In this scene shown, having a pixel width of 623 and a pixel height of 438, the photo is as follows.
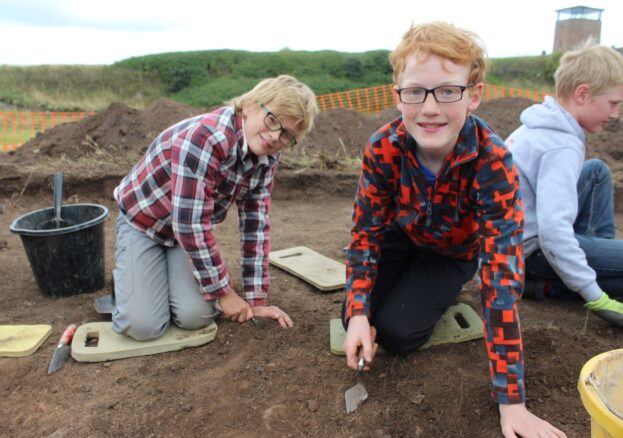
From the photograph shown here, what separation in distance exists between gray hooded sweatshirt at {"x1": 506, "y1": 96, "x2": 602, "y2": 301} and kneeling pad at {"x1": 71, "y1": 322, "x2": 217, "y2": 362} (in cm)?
161

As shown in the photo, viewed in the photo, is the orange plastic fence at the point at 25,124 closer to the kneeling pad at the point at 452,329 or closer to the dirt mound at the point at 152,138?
the dirt mound at the point at 152,138

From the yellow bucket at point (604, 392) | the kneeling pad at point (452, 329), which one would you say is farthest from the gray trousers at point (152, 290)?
the yellow bucket at point (604, 392)

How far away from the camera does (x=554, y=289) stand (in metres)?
2.80

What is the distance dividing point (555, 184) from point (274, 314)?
4.71ft

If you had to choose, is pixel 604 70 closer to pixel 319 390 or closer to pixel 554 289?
pixel 554 289

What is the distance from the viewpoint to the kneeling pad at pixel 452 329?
234cm

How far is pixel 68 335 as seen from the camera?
8.05 ft

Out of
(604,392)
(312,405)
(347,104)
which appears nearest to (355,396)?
(312,405)

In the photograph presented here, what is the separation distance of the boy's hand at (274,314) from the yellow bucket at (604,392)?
149cm

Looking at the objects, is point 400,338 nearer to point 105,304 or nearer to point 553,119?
point 553,119

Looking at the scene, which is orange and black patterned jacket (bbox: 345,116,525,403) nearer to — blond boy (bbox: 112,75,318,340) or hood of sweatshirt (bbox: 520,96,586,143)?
blond boy (bbox: 112,75,318,340)

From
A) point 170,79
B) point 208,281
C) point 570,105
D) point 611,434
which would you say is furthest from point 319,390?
point 170,79

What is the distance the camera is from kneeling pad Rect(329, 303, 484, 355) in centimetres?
234

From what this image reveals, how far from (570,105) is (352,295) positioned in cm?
145
